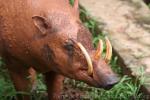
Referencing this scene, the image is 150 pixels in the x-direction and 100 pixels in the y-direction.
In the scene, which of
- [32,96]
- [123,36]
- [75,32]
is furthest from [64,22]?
[123,36]

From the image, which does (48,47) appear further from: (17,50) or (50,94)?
(50,94)

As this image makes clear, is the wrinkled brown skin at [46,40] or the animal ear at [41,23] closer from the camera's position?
the wrinkled brown skin at [46,40]

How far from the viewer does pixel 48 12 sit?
12.6ft

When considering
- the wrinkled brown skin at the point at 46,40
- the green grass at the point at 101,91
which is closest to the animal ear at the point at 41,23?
the wrinkled brown skin at the point at 46,40

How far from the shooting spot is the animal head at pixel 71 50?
11.7ft

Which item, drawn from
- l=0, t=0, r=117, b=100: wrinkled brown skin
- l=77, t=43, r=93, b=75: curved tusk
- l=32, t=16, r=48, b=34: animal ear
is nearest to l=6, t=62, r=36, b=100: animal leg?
l=0, t=0, r=117, b=100: wrinkled brown skin

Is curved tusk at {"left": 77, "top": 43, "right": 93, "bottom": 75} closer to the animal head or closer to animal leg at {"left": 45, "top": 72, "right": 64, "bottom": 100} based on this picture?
the animal head

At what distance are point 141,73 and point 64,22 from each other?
130 centimetres

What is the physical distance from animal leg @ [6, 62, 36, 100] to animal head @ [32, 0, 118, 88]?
1.46 feet

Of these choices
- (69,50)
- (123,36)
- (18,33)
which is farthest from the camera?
(123,36)

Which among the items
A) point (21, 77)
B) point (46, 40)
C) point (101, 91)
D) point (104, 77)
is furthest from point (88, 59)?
point (101, 91)

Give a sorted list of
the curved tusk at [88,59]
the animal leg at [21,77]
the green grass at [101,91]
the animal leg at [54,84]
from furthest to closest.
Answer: the green grass at [101,91] → the animal leg at [54,84] → the animal leg at [21,77] → the curved tusk at [88,59]

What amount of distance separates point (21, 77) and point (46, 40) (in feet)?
2.25

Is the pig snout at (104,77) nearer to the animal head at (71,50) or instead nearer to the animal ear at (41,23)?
the animal head at (71,50)
